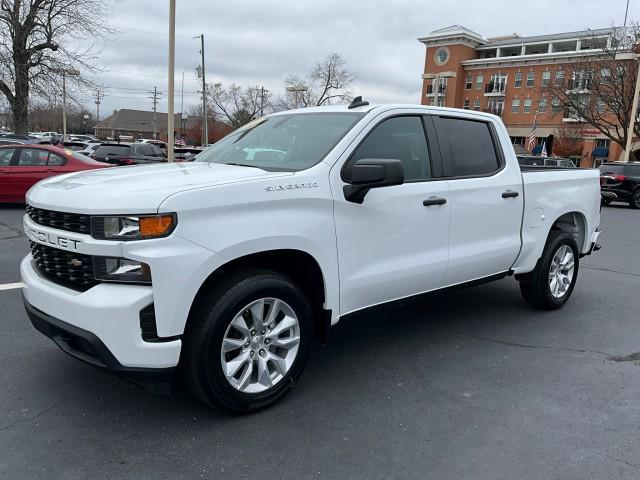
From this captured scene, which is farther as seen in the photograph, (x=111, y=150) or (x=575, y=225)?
(x=111, y=150)

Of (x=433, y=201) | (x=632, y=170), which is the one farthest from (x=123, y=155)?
(x=632, y=170)

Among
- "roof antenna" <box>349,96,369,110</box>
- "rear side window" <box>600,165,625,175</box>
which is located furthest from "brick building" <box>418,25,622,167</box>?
"roof antenna" <box>349,96,369,110</box>

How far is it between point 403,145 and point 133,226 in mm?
2148

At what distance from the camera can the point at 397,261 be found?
3.87 meters

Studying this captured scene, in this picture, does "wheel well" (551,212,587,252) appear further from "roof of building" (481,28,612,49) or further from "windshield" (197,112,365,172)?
"roof of building" (481,28,612,49)

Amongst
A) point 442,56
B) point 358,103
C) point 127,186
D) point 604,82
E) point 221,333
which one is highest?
point 442,56

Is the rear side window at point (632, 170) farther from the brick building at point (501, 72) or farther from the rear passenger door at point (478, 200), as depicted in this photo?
the brick building at point (501, 72)

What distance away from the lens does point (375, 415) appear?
10.9ft

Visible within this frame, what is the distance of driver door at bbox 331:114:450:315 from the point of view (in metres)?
3.56

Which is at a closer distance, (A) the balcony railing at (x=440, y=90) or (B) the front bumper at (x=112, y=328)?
(B) the front bumper at (x=112, y=328)

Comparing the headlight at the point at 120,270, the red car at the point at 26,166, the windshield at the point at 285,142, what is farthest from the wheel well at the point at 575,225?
the red car at the point at 26,166

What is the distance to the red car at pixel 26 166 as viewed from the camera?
1170 cm

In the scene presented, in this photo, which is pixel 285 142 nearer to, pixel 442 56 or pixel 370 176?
pixel 370 176

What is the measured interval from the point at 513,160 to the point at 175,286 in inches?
138
